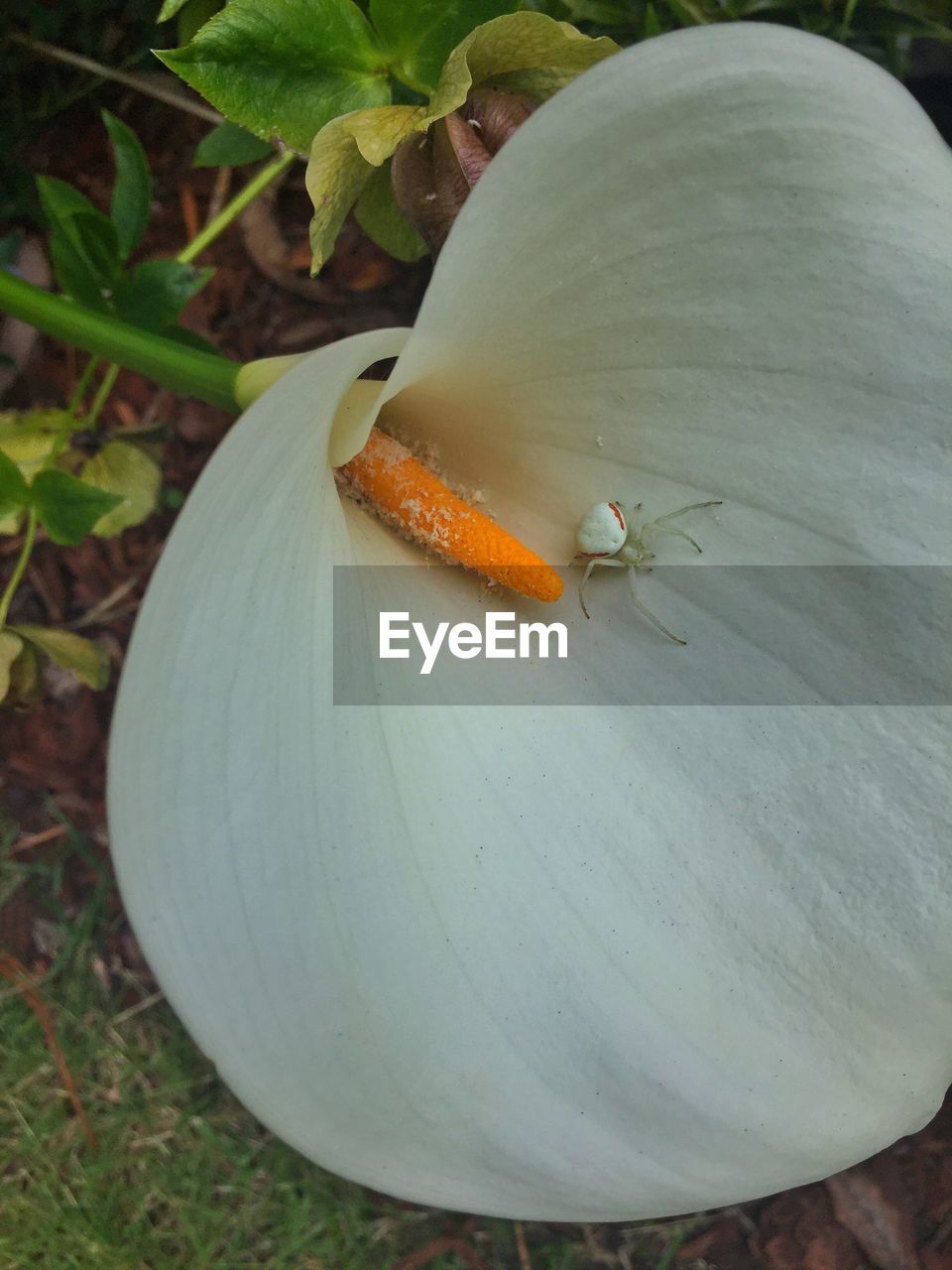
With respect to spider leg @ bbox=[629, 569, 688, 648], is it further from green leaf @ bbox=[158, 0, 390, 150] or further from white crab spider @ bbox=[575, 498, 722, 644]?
green leaf @ bbox=[158, 0, 390, 150]

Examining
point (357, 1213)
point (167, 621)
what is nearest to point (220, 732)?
point (167, 621)

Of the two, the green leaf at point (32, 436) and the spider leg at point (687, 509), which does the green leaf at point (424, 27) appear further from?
the green leaf at point (32, 436)

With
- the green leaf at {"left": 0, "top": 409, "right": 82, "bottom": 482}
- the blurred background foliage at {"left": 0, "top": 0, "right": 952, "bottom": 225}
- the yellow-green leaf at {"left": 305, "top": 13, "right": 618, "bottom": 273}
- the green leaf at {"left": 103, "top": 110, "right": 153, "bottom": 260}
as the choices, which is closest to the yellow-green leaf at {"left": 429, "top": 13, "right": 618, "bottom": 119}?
the yellow-green leaf at {"left": 305, "top": 13, "right": 618, "bottom": 273}

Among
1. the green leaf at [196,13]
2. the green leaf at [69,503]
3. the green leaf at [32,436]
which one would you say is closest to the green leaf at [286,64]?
the green leaf at [196,13]

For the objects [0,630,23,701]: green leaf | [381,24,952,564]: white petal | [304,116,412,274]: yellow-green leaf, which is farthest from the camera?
[0,630,23,701]: green leaf

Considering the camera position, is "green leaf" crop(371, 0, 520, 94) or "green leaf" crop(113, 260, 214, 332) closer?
"green leaf" crop(371, 0, 520, 94)

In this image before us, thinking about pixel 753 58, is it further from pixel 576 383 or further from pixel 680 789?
pixel 680 789
